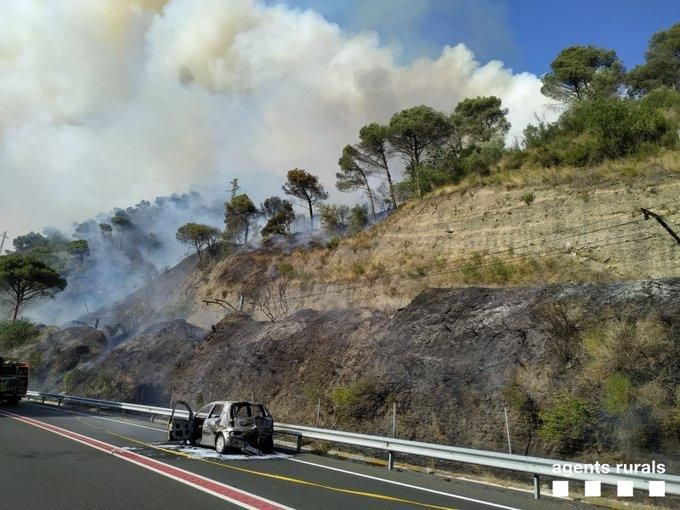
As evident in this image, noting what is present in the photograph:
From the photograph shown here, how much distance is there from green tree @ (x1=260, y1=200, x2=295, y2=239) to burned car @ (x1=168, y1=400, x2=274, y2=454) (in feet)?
148

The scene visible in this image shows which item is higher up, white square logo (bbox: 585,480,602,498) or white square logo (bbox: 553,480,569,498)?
white square logo (bbox: 585,480,602,498)

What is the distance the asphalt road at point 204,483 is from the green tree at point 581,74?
3975 centimetres

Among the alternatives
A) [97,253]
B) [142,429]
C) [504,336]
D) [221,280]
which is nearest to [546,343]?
[504,336]

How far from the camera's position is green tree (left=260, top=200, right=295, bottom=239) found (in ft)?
194

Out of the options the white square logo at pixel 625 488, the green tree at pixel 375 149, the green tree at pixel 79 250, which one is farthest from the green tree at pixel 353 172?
the green tree at pixel 79 250

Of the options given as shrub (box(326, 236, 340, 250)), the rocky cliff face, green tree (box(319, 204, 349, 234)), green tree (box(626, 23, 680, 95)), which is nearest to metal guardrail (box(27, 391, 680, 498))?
the rocky cliff face

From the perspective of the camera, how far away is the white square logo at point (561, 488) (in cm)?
914

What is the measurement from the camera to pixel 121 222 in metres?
107

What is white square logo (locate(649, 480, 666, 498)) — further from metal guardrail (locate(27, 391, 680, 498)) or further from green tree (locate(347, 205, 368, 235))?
green tree (locate(347, 205, 368, 235))

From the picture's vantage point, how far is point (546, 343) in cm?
1593

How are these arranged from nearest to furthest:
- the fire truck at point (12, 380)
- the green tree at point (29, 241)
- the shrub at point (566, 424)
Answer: the shrub at point (566, 424), the fire truck at point (12, 380), the green tree at point (29, 241)

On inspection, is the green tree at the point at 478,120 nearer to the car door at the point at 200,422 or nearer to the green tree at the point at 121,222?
the car door at the point at 200,422

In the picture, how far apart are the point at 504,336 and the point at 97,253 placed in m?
104

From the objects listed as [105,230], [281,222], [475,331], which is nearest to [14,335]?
[281,222]
